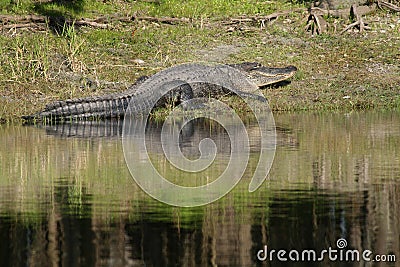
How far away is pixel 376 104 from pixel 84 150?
6.85 m

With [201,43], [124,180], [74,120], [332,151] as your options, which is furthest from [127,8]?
[124,180]

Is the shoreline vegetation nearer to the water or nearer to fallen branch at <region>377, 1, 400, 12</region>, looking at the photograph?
fallen branch at <region>377, 1, 400, 12</region>

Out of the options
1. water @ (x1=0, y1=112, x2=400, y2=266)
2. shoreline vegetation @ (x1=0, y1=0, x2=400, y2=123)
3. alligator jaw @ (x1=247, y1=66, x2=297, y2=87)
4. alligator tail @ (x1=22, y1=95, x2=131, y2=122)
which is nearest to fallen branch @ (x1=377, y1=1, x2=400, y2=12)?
shoreline vegetation @ (x1=0, y1=0, x2=400, y2=123)

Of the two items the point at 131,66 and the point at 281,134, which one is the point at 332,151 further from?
the point at 131,66

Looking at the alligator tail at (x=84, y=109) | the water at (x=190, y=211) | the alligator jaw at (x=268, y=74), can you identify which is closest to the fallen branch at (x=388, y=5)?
the alligator jaw at (x=268, y=74)

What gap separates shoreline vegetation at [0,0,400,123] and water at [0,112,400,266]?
4812mm

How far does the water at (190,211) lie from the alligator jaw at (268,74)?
18.5 ft

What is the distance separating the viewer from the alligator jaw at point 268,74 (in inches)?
689

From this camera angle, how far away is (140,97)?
15.8 m

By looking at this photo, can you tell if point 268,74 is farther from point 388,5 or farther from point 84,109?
point 388,5

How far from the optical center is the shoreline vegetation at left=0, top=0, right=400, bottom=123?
1662 cm

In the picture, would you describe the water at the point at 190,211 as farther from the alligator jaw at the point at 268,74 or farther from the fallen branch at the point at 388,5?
the fallen branch at the point at 388,5

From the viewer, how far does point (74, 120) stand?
15.0 meters

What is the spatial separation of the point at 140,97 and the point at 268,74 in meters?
2.94
